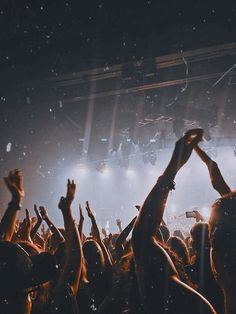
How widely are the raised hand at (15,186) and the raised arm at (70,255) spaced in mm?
347

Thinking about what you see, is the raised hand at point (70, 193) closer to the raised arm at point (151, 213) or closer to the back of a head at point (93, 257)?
the back of a head at point (93, 257)

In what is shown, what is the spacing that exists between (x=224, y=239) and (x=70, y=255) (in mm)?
1467

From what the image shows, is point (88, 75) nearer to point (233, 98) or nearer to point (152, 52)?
point (152, 52)

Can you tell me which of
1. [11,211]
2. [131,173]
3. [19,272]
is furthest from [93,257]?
[131,173]

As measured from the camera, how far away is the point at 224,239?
4.61 feet

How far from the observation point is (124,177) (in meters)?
28.1

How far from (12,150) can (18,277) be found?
32.2 ft

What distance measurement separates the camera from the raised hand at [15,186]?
257 cm

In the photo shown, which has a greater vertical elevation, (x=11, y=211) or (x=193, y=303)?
(x=11, y=211)

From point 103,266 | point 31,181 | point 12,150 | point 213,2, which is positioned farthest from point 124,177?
point 103,266

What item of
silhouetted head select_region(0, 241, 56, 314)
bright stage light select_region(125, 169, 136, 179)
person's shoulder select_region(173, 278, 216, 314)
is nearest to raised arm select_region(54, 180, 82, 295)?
silhouetted head select_region(0, 241, 56, 314)

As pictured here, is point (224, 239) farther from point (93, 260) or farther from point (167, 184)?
point (93, 260)

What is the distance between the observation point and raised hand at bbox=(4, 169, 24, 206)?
2.57m

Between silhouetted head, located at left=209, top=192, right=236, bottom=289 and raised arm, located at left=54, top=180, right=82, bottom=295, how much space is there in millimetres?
1338
